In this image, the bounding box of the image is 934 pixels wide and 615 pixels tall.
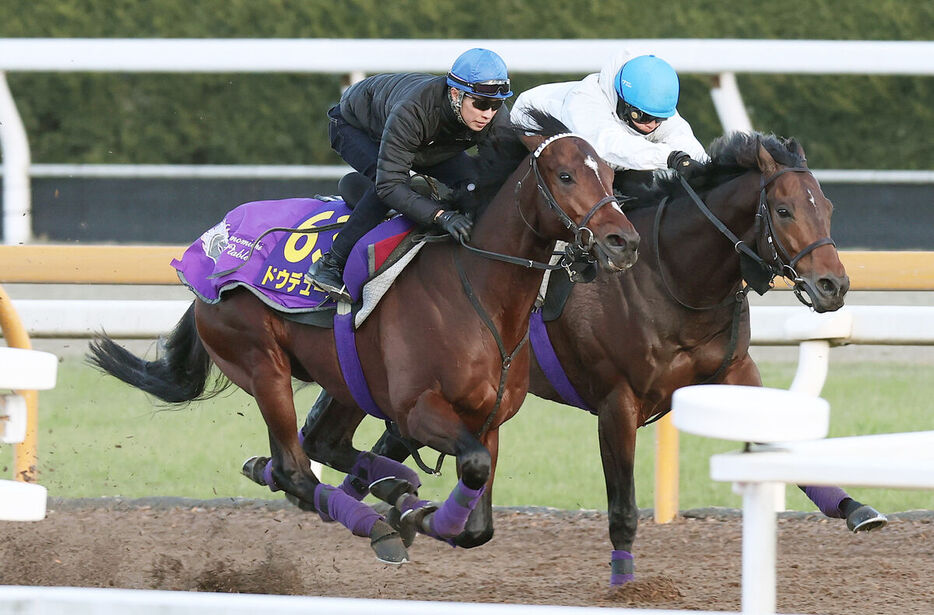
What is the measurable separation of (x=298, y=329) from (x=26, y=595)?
8.33 feet

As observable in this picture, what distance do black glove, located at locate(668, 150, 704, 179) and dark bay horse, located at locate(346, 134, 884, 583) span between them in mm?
31

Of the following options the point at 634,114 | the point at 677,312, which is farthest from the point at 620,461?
the point at 634,114

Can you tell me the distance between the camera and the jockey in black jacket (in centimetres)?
386

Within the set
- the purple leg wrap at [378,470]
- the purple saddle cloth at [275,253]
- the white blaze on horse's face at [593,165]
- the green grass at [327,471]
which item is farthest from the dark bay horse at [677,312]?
the green grass at [327,471]

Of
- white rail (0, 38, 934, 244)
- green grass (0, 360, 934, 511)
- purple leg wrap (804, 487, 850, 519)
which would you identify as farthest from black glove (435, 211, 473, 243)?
green grass (0, 360, 934, 511)

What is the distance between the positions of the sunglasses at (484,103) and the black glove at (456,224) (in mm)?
296

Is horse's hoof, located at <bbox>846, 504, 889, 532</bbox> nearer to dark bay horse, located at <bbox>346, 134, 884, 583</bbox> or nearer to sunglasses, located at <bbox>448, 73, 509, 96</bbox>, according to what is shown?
dark bay horse, located at <bbox>346, 134, 884, 583</bbox>

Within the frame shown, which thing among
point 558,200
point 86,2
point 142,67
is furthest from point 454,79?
point 86,2

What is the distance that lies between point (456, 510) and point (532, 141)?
999mm

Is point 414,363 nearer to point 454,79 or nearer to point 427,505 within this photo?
point 427,505

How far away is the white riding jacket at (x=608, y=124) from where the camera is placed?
4.38 m

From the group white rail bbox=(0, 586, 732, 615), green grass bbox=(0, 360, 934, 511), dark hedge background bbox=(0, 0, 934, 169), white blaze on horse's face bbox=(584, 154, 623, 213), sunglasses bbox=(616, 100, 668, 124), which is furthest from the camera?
dark hedge background bbox=(0, 0, 934, 169)

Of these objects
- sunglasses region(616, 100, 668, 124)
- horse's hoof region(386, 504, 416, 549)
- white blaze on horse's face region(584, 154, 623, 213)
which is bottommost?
horse's hoof region(386, 504, 416, 549)

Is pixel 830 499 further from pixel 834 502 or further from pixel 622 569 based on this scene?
pixel 622 569
